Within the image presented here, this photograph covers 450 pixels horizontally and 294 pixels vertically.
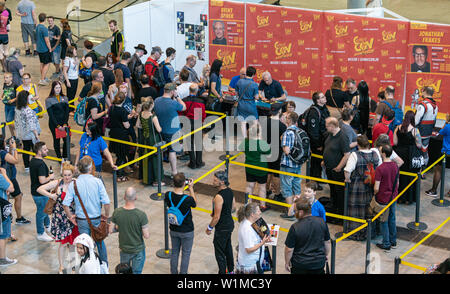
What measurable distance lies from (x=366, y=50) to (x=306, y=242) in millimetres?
7411

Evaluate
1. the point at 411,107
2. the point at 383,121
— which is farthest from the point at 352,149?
the point at 411,107

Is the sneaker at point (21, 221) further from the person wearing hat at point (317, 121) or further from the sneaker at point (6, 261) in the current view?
the person wearing hat at point (317, 121)

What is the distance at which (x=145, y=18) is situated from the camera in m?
17.1

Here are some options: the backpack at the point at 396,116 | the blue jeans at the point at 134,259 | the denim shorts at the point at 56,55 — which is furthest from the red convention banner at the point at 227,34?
the blue jeans at the point at 134,259

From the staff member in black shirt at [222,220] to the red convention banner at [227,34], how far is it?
7560 mm

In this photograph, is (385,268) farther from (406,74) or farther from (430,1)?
(430,1)

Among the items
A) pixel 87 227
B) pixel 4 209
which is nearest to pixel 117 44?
pixel 4 209

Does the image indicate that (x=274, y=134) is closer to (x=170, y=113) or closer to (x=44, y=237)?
(x=170, y=113)

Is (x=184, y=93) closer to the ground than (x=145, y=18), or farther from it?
closer to the ground

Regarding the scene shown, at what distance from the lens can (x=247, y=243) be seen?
8375mm

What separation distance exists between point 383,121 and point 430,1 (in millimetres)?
16157

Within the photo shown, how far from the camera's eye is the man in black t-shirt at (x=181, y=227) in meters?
8.84

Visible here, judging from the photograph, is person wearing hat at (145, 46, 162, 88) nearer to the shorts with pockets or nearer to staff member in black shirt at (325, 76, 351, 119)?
staff member in black shirt at (325, 76, 351, 119)
